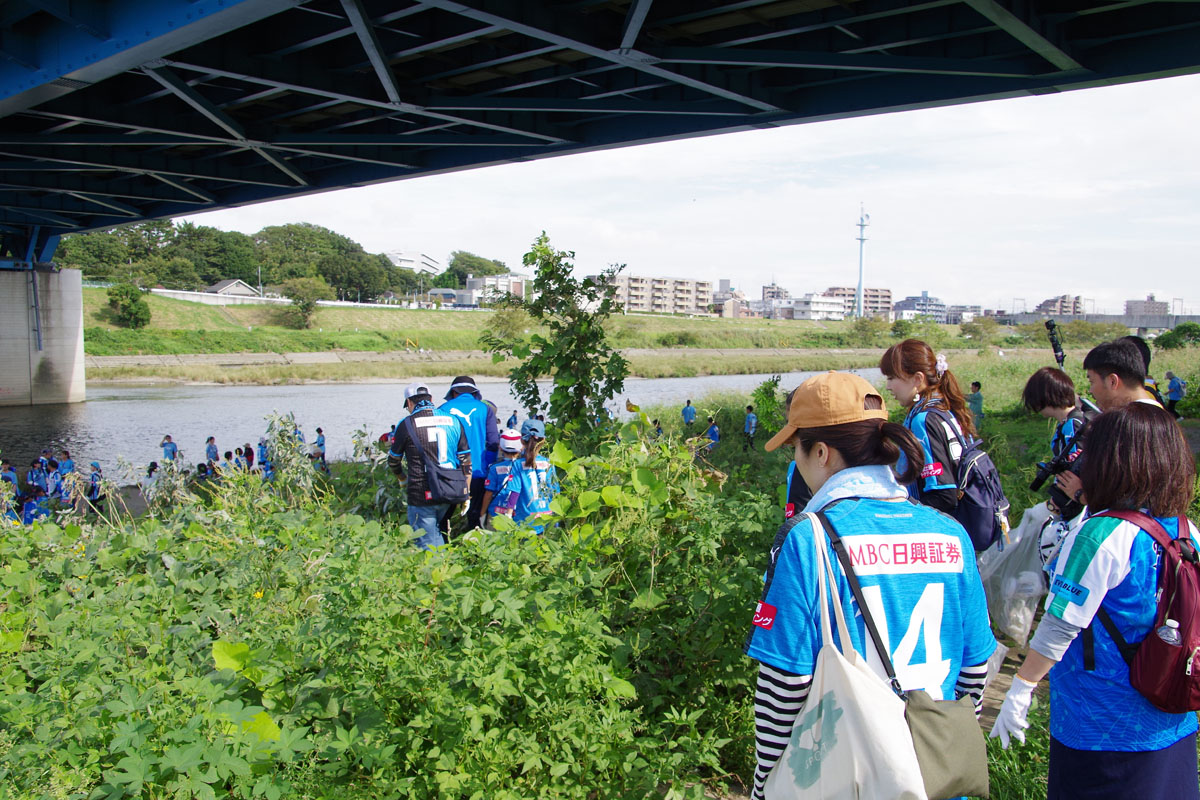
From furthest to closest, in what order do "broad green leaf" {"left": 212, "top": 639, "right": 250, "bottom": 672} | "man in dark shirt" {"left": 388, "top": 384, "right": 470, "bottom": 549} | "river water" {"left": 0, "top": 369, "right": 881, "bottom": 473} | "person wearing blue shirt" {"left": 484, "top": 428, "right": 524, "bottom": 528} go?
1. "river water" {"left": 0, "top": 369, "right": 881, "bottom": 473}
2. "man in dark shirt" {"left": 388, "top": 384, "right": 470, "bottom": 549}
3. "person wearing blue shirt" {"left": 484, "top": 428, "right": 524, "bottom": 528}
4. "broad green leaf" {"left": 212, "top": 639, "right": 250, "bottom": 672}

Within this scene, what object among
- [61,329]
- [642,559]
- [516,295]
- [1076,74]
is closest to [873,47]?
[1076,74]

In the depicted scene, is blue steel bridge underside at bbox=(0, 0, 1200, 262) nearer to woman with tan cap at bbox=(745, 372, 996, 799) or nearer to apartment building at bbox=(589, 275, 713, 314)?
woman with tan cap at bbox=(745, 372, 996, 799)

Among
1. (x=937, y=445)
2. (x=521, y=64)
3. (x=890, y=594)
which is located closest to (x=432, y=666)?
(x=890, y=594)

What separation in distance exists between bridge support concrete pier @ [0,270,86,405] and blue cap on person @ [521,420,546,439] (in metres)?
35.8

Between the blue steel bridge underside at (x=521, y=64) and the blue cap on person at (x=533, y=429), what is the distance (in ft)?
14.5

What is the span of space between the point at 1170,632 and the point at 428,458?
5.00 m

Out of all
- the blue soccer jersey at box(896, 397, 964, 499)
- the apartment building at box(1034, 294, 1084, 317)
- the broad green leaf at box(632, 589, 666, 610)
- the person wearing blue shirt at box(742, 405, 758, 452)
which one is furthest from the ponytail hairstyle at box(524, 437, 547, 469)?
the apartment building at box(1034, 294, 1084, 317)

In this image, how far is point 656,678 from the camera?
3.17m

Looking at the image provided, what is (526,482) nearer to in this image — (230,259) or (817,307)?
(230,259)

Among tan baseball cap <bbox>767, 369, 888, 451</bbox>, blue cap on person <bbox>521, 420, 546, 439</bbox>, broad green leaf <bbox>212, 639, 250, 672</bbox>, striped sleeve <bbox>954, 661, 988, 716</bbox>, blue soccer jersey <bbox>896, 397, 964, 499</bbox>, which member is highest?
tan baseball cap <bbox>767, 369, 888, 451</bbox>

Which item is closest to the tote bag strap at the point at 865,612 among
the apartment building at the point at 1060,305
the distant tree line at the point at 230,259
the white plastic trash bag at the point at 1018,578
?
the white plastic trash bag at the point at 1018,578

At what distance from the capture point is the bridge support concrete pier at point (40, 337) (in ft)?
109

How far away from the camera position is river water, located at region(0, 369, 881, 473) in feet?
86.9

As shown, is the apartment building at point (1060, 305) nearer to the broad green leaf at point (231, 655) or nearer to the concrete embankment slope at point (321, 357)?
the concrete embankment slope at point (321, 357)
